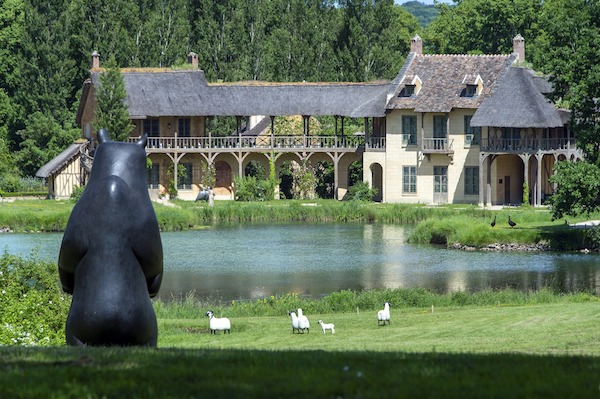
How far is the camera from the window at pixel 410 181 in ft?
196

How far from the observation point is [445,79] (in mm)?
59500

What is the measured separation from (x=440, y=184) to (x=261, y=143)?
402 inches

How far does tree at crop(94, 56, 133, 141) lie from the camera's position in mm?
58531

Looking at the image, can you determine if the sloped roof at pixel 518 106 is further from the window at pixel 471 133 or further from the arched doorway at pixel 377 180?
the arched doorway at pixel 377 180

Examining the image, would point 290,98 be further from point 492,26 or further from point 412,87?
point 492,26

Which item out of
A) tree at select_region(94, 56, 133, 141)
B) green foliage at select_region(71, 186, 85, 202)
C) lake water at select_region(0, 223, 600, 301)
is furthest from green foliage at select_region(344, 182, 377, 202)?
green foliage at select_region(71, 186, 85, 202)

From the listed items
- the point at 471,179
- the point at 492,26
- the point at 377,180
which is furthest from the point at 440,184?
the point at 492,26

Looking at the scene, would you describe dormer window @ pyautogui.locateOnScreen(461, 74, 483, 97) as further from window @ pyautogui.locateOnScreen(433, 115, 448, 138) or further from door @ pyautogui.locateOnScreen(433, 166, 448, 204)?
door @ pyautogui.locateOnScreen(433, 166, 448, 204)

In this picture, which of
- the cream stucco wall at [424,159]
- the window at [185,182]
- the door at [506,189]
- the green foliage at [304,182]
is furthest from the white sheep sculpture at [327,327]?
the window at [185,182]

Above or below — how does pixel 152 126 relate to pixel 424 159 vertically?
above

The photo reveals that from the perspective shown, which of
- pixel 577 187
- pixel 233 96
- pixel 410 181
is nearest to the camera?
pixel 577 187

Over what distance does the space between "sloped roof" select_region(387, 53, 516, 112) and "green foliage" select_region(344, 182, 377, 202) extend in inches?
145

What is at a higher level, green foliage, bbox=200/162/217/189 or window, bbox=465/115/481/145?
window, bbox=465/115/481/145

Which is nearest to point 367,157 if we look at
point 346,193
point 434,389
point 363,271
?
point 346,193
